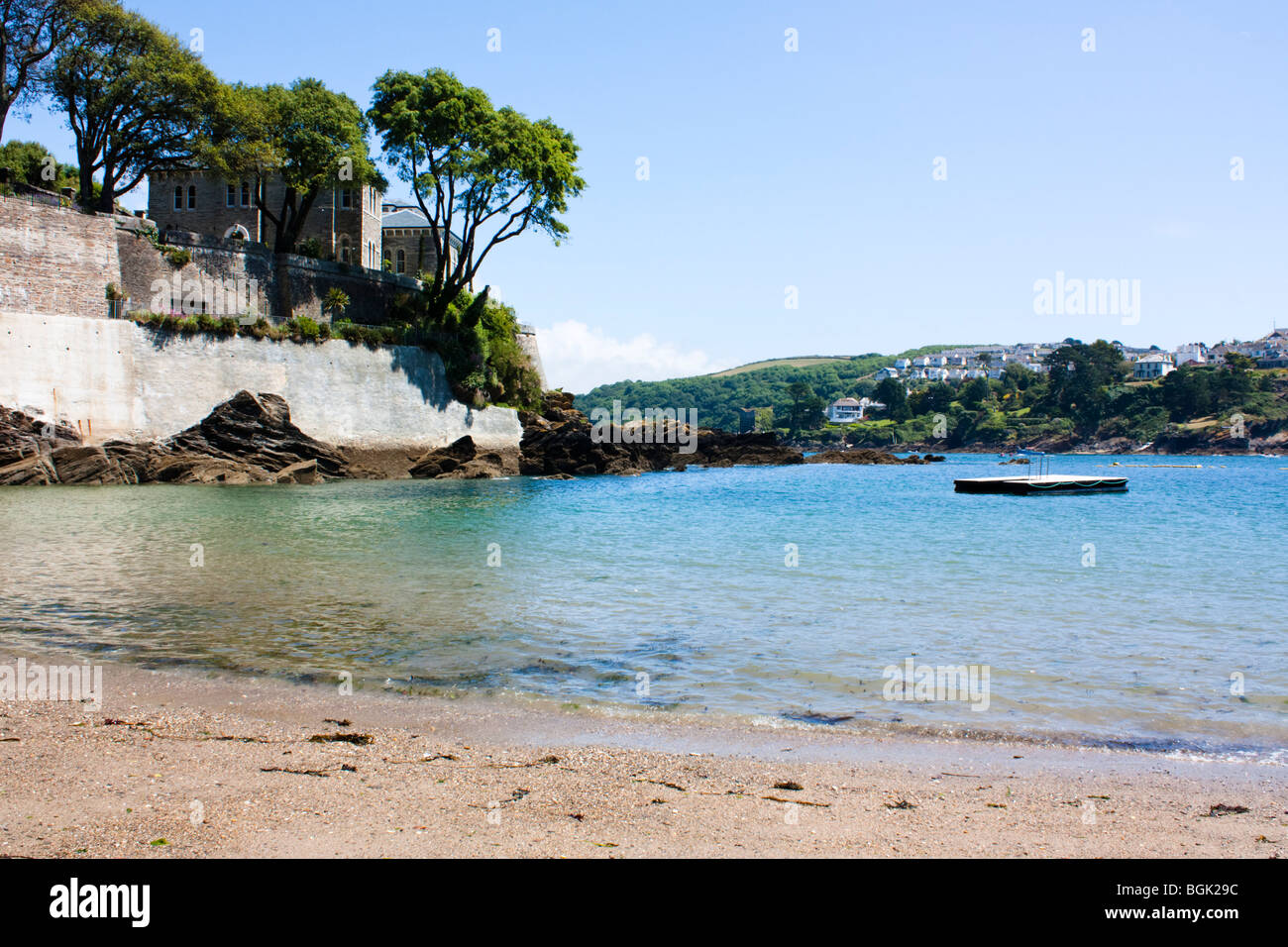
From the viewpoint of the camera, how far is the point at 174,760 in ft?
21.7

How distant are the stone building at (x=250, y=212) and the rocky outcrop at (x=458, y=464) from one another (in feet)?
47.4

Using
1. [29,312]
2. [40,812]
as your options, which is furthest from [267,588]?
[29,312]

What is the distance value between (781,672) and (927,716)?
80.6 inches

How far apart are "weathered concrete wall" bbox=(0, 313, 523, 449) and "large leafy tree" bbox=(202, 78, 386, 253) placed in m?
7.73

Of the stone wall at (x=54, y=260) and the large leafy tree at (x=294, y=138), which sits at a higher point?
the large leafy tree at (x=294, y=138)

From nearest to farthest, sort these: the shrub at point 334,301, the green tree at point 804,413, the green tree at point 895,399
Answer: the shrub at point 334,301 → the green tree at point 804,413 → the green tree at point 895,399

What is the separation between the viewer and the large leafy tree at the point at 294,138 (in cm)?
3991

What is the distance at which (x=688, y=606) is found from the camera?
1466 cm

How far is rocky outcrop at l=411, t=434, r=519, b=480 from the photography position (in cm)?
4703

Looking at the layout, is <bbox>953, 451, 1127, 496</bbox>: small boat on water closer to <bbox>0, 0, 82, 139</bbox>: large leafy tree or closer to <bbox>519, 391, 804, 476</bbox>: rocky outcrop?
<bbox>519, 391, 804, 476</bbox>: rocky outcrop

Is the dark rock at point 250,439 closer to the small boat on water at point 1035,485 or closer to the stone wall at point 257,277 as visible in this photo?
the stone wall at point 257,277

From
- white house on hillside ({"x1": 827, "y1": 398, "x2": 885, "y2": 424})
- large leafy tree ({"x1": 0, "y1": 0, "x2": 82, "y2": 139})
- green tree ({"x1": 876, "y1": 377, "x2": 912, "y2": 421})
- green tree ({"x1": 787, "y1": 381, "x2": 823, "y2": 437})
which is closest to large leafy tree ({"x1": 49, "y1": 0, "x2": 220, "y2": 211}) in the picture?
large leafy tree ({"x1": 0, "y1": 0, "x2": 82, "y2": 139})

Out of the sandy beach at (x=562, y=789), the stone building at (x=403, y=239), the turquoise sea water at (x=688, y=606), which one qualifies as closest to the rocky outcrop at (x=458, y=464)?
the turquoise sea water at (x=688, y=606)
